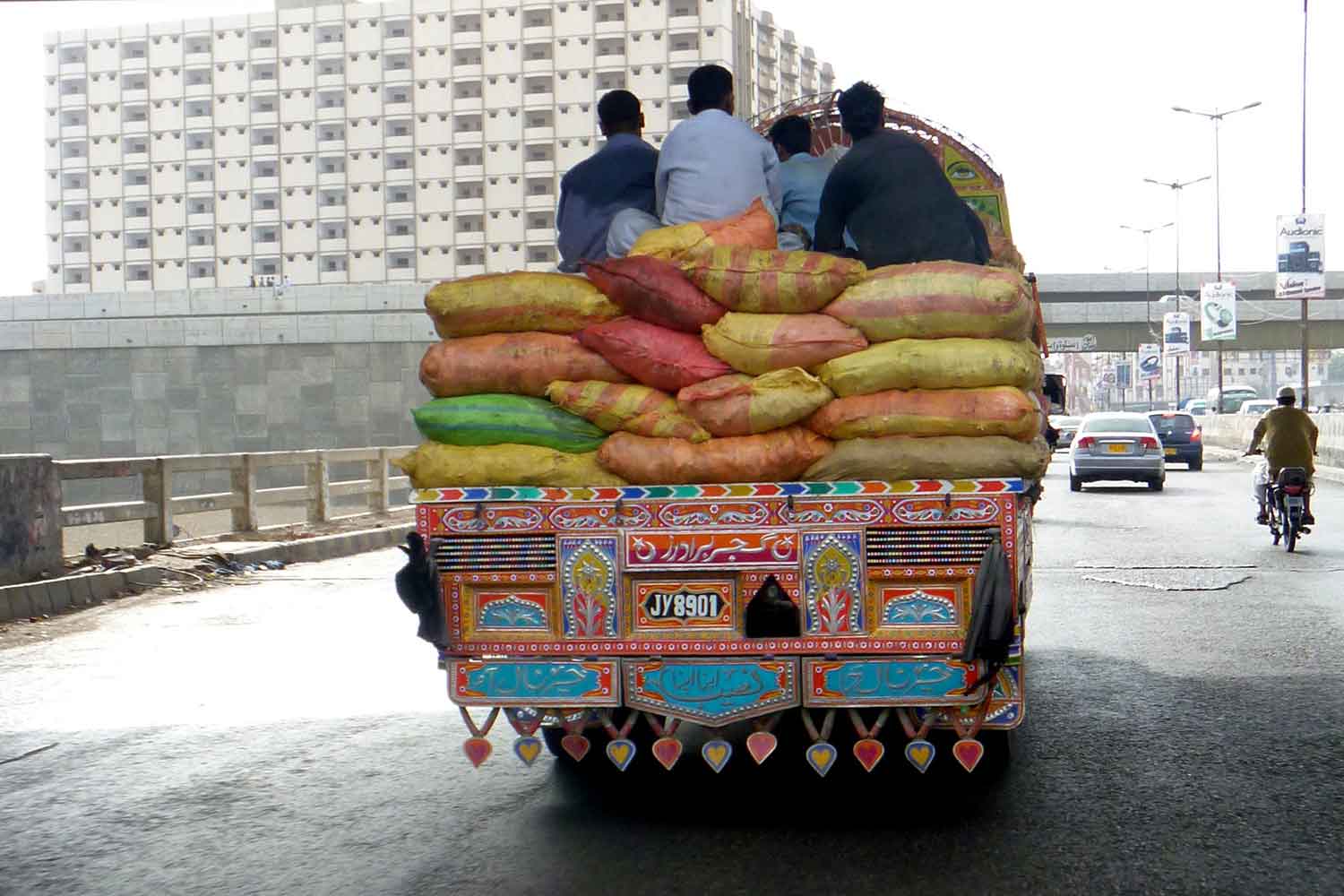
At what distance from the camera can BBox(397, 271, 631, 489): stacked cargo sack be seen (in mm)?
5555

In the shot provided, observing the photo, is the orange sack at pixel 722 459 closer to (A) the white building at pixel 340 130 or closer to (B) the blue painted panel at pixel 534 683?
(B) the blue painted panel at pixel 534 683

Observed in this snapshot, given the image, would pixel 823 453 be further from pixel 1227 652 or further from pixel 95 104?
pixel 95 104

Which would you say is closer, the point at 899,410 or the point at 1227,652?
the point at 899,410

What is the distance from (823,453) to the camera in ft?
17.7

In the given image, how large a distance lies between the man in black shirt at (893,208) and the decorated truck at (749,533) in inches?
28.0

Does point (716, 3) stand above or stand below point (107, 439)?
above

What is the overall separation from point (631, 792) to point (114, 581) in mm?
8893

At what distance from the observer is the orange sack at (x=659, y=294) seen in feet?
18.4

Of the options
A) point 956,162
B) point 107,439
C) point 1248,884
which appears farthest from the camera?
point 107,439

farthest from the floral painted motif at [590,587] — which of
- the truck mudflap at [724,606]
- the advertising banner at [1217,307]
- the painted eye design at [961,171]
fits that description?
the advertising banner at [1217,307]

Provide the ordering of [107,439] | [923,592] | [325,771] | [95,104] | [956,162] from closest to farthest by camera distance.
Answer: [923,592] < [325,771] < [956,162] < [107,439] < [95,104]

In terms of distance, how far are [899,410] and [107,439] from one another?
48431mm

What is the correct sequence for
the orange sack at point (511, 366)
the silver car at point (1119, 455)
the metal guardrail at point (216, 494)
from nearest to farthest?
the orange sack at point (511, 366)
the metal guardrail at point (216, 494)
the silver car at point (1119, 455)

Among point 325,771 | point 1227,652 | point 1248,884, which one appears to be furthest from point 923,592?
point 1227,652
